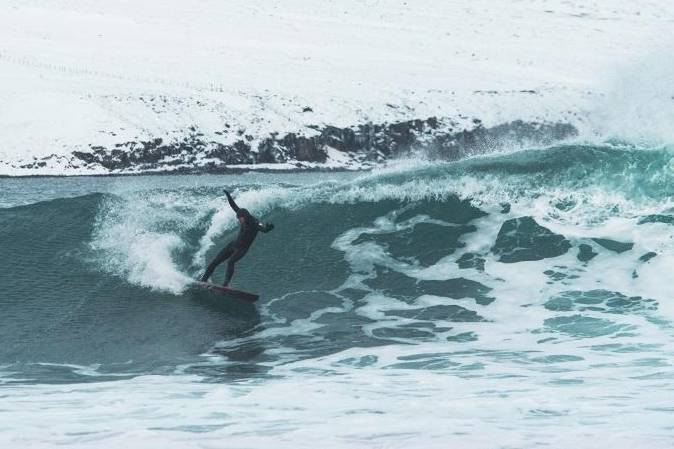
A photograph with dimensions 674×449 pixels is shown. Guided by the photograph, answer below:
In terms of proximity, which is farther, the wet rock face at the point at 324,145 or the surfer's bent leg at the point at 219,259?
the wet rock face at the point at 324,145

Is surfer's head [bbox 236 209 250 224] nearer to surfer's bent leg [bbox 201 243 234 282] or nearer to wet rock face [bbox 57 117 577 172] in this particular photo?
surfer's bent leg [bbox 201 243 234 282]

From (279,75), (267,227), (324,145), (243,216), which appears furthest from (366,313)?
(279,75)

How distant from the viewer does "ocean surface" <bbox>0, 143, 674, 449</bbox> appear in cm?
873

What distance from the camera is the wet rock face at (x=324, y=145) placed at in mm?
39312

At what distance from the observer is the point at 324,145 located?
44.4m

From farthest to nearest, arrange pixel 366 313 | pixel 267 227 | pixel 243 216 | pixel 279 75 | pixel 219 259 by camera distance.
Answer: pixel 279 75, pixel 219 259, pixel 243 216, pixel 366 313, pixel 267 227

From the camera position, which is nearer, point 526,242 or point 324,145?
point 526,242

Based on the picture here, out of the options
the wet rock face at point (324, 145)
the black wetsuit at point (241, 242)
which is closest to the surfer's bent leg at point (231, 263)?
the black wetsuit at point (241, 242)

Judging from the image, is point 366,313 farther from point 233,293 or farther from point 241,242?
point 241,242

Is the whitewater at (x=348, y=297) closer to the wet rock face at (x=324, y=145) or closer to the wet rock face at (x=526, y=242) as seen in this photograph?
the wet rock face at (x=526, y=242)

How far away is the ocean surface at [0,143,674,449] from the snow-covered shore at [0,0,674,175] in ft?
64.3

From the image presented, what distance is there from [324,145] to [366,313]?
1191 inches

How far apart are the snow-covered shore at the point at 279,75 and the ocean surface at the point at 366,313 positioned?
19584 millimetres

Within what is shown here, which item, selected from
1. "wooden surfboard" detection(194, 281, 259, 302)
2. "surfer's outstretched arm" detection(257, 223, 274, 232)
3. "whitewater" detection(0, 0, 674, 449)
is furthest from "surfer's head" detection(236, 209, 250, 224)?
"whitewater" detection(0, 0, 674, 449)
